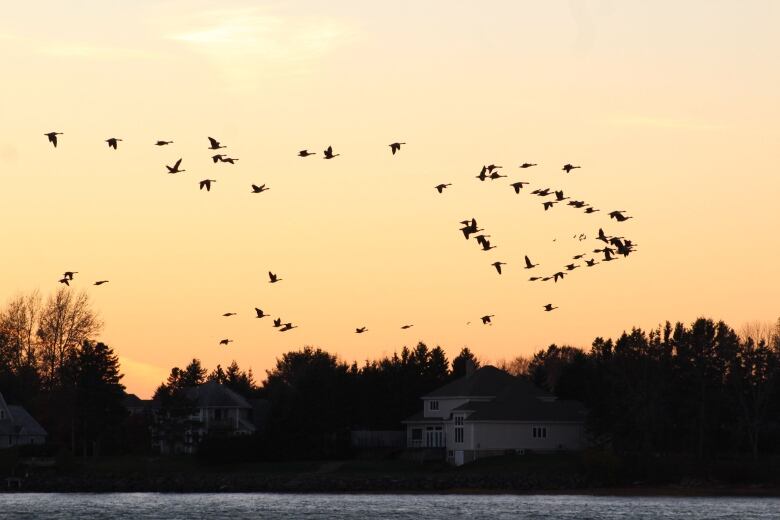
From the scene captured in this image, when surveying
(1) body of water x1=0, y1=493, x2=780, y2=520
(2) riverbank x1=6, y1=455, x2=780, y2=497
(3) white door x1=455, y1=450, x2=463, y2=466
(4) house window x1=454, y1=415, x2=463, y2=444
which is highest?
(4) house window x1=454, y1=415, x2=463, y2=444

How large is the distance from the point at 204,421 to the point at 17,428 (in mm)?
16472

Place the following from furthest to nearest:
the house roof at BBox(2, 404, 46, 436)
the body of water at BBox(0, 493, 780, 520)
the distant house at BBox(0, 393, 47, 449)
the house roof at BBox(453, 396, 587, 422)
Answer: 1. the house roof at BBox(2, 404, 46, 436)
2. the distant house at BBox(0, 393, 47, 449)
3. the house roof at BBox(453, 396, 587, 422)
4. the body of water at BBox(0, 493, 780, 520)

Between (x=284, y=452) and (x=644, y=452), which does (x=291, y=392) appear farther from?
(x=644, y=452)

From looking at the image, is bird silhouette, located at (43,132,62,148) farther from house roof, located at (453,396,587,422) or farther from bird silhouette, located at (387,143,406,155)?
house roof, located at (453,396,587,422)

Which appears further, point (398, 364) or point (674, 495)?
point (398, 364)

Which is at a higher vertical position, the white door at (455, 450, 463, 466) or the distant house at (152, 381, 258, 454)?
the distant house at (152, 381, 258, 454)

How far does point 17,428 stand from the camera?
4850 inches

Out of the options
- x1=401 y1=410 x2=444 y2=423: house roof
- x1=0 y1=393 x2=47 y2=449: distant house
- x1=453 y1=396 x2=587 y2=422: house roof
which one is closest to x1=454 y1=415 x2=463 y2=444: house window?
x1=453 y1=396 x2=587 y2=422: house roof

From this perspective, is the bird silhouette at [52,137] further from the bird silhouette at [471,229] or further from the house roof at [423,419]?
the house roof at [423,419]

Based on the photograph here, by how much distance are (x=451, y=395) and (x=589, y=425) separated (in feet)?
43.5

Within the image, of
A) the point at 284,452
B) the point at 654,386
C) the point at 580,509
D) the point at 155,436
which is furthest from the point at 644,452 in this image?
the point at 155,436

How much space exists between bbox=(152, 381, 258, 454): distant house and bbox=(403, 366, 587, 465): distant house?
1543 cm

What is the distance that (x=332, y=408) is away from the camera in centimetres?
10994

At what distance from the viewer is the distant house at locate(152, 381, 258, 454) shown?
11844 cm
